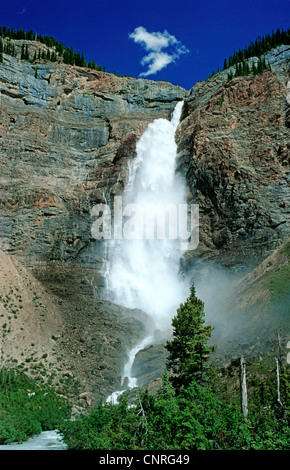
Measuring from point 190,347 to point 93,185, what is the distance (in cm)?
4405

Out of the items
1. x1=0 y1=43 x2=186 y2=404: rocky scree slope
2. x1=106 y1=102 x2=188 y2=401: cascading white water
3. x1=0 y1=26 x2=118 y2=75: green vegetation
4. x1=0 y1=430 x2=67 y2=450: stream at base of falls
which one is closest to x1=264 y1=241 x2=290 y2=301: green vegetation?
x1=106 y1=102 x2=188 y2=401: cascading white water

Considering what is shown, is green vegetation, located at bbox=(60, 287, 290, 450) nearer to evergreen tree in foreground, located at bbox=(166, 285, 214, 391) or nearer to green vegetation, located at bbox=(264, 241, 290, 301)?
evergreen tree in foreground, located at bbox=(166, 285, 214, 391)

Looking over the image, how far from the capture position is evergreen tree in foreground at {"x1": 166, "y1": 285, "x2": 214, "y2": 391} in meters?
24.1

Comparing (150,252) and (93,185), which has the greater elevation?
(93,185)

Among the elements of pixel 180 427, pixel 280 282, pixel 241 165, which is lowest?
pixel 180 427

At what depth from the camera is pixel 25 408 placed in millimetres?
28344

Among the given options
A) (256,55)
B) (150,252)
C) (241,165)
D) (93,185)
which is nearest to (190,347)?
(150,252)

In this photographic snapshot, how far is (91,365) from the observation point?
125 feet

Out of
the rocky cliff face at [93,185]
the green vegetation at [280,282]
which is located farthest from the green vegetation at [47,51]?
the green vegetation at [280,282]

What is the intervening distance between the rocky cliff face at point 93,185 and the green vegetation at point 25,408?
9.34 feet

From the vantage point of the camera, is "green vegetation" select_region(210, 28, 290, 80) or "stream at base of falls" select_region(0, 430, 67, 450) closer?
"stream at base of falls" select_region(0, 430, 67, 450)

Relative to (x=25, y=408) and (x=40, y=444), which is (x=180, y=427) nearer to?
(x=40, y=444)

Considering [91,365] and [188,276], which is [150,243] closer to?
[188,276]

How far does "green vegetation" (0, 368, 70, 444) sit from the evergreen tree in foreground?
832 cm
